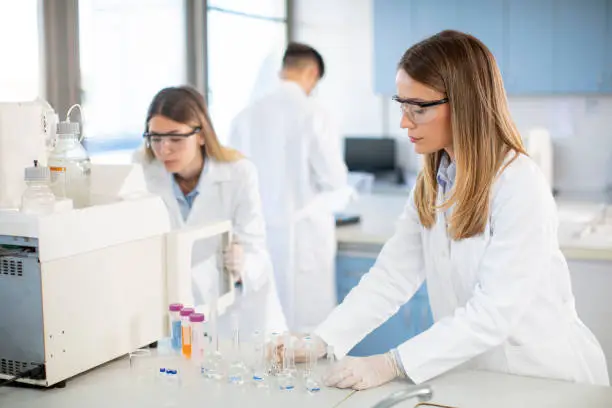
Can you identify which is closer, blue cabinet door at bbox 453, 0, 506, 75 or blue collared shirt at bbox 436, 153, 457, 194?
blue collared shirt at bbox 436, 153, 457, 194

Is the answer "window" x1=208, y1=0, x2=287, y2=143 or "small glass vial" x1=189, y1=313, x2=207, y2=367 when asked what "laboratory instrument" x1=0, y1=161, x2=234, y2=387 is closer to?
"small glass vial" x1=189, y1=313, x2=207, y2=367

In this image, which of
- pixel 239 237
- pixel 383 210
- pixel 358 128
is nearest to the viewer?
pixel 239 237

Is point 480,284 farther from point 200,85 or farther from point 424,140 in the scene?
point 200,85

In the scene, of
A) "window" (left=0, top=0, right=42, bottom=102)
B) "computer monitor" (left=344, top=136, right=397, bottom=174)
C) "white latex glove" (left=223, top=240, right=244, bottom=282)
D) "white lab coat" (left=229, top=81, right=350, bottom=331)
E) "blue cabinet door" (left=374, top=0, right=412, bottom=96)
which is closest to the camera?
"white latex glove" (left=223, top=240, right=244, bottom=282)

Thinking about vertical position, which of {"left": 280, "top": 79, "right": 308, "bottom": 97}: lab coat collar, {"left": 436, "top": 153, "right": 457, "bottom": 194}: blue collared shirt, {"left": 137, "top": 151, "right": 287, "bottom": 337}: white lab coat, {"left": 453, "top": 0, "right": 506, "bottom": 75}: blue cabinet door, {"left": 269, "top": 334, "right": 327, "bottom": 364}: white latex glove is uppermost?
{"left": 453, "top": 0, "right": 506, "bottom": 75}: blue cabinet door

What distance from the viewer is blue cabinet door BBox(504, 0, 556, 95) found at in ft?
14.1

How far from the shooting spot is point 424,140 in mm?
1673

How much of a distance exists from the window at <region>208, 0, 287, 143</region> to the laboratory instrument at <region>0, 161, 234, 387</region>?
248 centimetres

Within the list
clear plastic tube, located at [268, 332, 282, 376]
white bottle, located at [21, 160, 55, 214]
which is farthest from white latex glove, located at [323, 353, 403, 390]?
white bottle, located at [21, 160, 55, 214]

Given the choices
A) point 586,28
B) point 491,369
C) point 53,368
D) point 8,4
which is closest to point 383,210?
point 586,28

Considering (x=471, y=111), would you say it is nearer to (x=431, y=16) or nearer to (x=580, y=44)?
(x=580, y=44)

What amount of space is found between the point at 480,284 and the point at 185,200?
132cm

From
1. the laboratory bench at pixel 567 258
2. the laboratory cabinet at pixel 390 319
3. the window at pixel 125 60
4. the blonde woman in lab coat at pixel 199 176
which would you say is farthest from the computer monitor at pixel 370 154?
the blonde woman in lab coat at pixel 199 176

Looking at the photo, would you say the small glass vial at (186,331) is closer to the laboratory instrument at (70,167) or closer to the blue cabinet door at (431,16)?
the laboratory instrument at (70,167)
